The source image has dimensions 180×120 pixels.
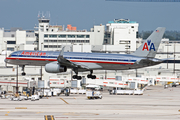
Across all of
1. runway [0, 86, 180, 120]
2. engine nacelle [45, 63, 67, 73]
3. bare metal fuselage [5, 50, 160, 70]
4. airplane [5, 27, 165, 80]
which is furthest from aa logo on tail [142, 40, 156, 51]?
engine nacelle [45, 63, 67, 73]

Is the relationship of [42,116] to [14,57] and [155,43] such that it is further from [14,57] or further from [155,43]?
[155,43]

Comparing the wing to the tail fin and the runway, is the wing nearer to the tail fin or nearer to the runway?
the runway

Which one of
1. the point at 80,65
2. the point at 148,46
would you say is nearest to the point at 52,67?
the point at 80,65

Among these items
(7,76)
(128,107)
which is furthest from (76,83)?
(128,107)

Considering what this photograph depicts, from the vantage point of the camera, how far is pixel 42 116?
7212 centimetres

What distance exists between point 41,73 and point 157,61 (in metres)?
65.8

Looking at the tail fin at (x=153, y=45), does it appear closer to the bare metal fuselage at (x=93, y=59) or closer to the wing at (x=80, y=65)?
the bare metal fuselage at (x=93, y=59)

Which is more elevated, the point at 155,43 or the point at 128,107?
the point at 155,43

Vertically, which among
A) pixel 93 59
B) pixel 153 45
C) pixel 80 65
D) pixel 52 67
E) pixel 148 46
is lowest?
pixel 52 67

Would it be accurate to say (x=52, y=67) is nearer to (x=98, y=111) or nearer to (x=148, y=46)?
(x=98, y=111)

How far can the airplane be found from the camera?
85562 mm

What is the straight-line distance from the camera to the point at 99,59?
87.8 m

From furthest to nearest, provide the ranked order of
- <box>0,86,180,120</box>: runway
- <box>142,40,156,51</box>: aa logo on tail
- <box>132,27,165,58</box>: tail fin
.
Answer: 1. <box>142,40,156,51</box>: aa logo on tail
2. <box>132,27,165,58</box>: tail fin
3. <box>0,86,180,120</box>: runway

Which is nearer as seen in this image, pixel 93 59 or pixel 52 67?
pixel 52 67
